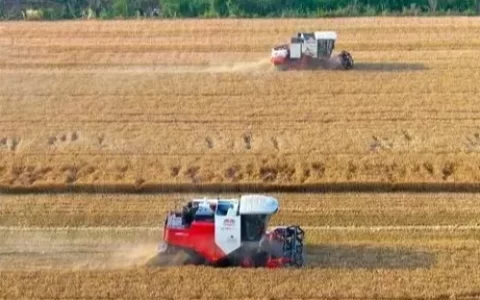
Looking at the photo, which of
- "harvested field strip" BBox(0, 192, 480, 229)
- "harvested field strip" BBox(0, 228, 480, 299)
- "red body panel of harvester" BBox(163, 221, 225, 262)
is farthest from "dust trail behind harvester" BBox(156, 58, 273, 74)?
"red body panel of harvester" BBox(163, 221, 225, 262)

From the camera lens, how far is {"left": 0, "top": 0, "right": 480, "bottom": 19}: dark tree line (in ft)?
156

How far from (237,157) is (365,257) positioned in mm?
6525

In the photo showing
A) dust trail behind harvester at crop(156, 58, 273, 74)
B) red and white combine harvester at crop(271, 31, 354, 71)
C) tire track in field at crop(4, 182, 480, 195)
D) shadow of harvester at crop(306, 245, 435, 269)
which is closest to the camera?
shadow of harvester at crop(306, 245, 435, 269)

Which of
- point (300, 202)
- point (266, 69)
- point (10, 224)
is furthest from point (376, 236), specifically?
point (266, 69)

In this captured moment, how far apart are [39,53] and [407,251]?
21523 mm

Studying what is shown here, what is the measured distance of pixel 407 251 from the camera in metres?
21.0

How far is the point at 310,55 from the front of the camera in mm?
35219

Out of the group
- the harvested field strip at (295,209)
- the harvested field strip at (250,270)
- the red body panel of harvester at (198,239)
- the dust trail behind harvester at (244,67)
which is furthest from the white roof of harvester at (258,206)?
the dust trail behind harvester at (244,67)

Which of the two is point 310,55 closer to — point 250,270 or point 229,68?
point 229,68

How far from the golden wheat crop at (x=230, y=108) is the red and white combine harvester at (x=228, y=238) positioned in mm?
4765

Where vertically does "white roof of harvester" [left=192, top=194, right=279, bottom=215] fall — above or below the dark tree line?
below

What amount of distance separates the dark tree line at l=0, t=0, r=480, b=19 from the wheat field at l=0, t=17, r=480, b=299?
6194 millimetres

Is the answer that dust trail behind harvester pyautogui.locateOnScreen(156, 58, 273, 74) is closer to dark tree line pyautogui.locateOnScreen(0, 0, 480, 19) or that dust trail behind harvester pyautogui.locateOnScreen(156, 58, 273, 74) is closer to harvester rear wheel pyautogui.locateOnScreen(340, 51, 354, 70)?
harvester rear wheel pyautogui.locateOnScreen(340, 51, 354, 70)

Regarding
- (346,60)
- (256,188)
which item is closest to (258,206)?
(256,188)
